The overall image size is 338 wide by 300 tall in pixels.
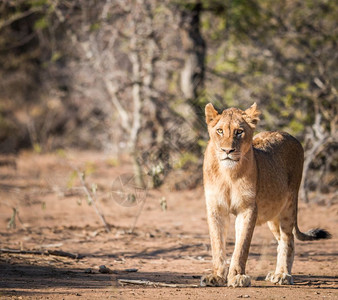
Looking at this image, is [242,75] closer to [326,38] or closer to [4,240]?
[326,38]

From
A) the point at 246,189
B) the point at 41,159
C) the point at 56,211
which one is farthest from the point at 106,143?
the point at 246,189

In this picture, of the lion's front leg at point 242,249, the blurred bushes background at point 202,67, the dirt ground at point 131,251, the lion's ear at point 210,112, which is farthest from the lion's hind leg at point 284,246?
the blurred bushes background at point 202,67

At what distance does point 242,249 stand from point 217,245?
0.20m

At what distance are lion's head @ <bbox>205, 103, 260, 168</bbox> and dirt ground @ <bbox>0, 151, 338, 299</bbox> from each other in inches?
37.8

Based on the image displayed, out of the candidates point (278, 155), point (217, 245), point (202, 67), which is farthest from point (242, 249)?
point (202, 67)

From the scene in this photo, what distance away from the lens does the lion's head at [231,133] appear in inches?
174

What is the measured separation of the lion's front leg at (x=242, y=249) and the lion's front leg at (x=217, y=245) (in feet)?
A: 0.27

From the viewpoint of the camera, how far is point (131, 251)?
6258mm

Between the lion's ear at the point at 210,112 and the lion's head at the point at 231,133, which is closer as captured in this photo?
the lion's head at the point at 231,133

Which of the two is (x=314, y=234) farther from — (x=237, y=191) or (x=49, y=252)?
(x=49, y=252)

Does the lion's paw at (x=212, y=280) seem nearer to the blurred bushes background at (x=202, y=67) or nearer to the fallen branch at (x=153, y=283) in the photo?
the fallen branch at (x=153, y=283)

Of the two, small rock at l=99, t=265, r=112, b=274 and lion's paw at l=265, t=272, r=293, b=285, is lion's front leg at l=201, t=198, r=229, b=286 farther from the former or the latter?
small rock at l=99, t=265, r=112, b=274

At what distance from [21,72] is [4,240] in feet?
44.7

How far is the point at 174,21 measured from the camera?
1081 cm
